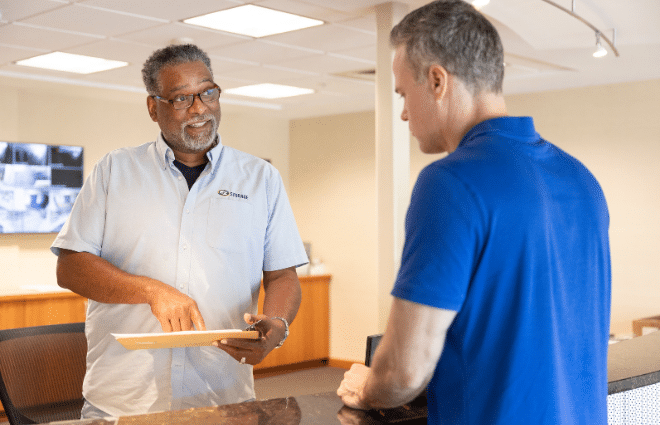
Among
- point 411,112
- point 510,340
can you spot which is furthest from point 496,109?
point 510,340

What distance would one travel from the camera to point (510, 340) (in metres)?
1.02

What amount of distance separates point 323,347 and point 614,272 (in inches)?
133

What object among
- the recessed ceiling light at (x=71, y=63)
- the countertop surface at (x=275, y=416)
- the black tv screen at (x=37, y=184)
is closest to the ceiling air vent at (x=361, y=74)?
Result: the recessed ceiling light at (x=71, y=63)

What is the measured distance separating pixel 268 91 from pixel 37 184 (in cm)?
239

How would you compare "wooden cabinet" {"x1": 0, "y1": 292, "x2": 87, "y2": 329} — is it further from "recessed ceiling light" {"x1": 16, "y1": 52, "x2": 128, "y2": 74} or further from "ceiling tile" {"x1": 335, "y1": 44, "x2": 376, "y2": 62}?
"ceiling tile" {"x1": 335, "y1": 44, "x2": 376, "y2": 62}

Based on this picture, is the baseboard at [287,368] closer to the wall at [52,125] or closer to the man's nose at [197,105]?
the wall at [52,125]

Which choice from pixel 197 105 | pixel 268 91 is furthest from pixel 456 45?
pixel 268 91

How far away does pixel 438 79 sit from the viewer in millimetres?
1116

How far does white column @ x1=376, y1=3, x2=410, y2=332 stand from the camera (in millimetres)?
4199

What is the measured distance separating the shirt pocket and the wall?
185 inches

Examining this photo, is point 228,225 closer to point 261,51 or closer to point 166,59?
point 166,59

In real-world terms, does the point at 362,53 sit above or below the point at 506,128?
above

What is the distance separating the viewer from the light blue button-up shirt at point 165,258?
6.01 ft

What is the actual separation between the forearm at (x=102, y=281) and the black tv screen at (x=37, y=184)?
4.98 meters
